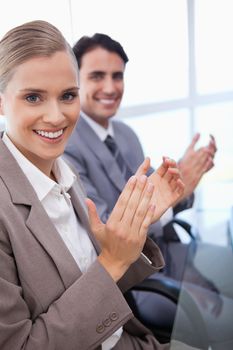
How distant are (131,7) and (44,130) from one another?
94.5 inches

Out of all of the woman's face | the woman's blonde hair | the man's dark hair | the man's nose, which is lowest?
the man's nose

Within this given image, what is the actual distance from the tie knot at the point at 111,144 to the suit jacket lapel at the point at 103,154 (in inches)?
2.5

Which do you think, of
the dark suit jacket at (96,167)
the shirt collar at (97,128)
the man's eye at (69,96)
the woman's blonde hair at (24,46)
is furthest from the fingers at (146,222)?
the shirt collar at (97,128)

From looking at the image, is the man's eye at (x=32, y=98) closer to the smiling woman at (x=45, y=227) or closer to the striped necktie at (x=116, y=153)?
the smiling woman at (x=45, y=227)

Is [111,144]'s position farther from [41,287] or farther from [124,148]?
[41,287]

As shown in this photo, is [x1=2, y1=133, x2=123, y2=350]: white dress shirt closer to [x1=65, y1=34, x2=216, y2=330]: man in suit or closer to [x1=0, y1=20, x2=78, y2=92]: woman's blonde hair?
[x1=0, y1=20, x2=78, y2=92]: woman's blonde hair

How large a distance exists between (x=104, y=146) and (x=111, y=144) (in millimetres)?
84

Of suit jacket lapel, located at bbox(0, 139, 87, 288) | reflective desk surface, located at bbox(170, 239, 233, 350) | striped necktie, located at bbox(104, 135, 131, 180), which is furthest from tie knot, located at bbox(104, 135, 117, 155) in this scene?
suit jacket lapel, located at bbox(0, 139, 87, 288)

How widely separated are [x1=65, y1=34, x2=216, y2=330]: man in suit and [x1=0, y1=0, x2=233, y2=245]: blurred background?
0.92 metres

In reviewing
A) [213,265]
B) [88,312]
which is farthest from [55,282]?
[213,265]

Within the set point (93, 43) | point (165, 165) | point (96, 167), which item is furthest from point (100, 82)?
point (165, 165)

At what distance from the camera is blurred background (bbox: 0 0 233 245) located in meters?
3.15

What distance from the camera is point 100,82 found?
1954 mm

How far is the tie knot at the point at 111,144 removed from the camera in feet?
6.58
